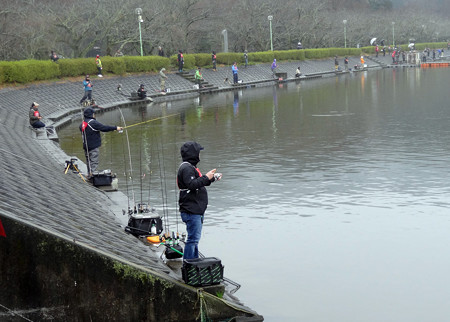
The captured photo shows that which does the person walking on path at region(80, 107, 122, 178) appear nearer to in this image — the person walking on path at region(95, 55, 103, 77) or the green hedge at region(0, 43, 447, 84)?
the green hedge at region(0, 43, 447, 84)

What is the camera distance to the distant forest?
1863 inches

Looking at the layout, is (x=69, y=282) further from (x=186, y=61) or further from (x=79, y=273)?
(x=186, y=61)

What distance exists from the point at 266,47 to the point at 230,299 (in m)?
68.5

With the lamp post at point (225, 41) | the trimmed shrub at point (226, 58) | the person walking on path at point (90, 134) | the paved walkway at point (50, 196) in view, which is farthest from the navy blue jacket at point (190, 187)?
the lamp post at point (225, 41)

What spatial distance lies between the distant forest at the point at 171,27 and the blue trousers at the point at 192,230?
118ft

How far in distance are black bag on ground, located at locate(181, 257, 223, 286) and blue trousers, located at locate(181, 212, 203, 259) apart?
0.58 m

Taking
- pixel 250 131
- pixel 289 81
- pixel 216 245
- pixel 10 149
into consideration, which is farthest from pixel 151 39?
pixel 216 245

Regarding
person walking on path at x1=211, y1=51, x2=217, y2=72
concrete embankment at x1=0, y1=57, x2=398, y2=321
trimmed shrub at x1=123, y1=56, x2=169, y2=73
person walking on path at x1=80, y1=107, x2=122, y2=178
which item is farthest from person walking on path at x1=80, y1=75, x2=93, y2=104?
concrete embankment at x1=0, y1=57, x2=398, y2=321

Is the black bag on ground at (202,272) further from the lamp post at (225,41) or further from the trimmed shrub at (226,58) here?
the lamp post at (225,41)

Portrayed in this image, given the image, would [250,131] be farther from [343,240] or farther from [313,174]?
[343,240]

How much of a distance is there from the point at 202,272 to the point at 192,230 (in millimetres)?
813

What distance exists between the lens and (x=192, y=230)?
9.27m

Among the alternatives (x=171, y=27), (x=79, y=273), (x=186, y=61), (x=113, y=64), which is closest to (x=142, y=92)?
(x=113, y=64)

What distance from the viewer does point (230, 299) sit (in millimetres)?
8812
